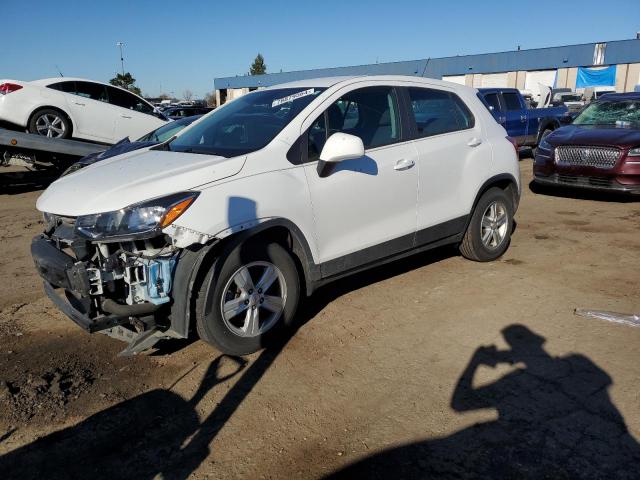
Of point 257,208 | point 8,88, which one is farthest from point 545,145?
point 8,88

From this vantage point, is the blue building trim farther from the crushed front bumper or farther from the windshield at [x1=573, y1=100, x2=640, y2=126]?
the crushed front bumper

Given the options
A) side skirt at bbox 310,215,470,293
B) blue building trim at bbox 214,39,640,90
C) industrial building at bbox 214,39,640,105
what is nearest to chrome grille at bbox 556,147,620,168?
side skirt at bbox 310,215,470,293

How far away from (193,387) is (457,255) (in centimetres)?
367

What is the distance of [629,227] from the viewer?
23.8ft

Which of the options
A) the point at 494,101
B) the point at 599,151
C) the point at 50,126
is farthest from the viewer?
the point at 494,101

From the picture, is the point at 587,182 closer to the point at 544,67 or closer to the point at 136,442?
the point at 136,442

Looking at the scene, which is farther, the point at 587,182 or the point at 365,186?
the point at 587,182

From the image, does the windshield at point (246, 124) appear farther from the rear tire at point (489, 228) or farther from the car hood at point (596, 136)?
the car hood at point (596, 136)

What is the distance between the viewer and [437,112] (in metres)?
4.99

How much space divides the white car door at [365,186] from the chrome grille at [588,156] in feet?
18.8

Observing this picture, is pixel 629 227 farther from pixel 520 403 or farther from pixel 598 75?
pixel 598 75

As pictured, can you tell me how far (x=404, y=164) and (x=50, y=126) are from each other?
350 inches

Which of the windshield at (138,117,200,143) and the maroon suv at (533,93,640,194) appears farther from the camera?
the windshield at (138,117,200,143)

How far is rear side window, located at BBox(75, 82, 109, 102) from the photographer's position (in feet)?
36.2
